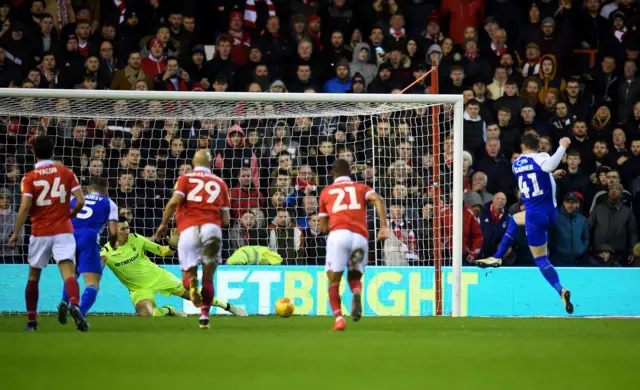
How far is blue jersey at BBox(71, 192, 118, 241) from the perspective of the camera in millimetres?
13656

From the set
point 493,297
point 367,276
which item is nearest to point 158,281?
point 367,276

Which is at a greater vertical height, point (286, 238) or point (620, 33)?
point (620, 33)

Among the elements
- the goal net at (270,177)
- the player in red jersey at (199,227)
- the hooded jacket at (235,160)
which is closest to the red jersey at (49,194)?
the player in red jersey at (199,227)

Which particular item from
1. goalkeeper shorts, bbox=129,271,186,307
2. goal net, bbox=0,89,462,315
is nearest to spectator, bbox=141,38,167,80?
goal net, bbox=0,89,462,315

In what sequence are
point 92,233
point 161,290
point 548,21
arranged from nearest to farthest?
1. point 92,233
2. point 161,290
3. point 548,21

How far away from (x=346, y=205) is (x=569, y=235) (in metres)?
6.36

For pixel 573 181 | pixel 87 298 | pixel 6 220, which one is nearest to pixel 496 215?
pixel 573 181

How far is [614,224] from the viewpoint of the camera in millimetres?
17672

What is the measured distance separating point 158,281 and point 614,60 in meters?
9.33

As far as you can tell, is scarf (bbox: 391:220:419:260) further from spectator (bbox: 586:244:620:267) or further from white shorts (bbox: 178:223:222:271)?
white shorts (bbox: 178:223:222:271)

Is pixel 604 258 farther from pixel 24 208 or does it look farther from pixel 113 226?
pixel 24 208

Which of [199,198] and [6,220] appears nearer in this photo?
[199,198]

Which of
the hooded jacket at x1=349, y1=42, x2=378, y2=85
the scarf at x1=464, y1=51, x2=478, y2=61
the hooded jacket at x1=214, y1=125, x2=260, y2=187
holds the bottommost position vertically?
the hooded jacket at x1=214, y1=125, x2=260, y2=187

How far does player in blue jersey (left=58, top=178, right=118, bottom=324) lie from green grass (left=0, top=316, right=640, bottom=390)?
1.80 feet
